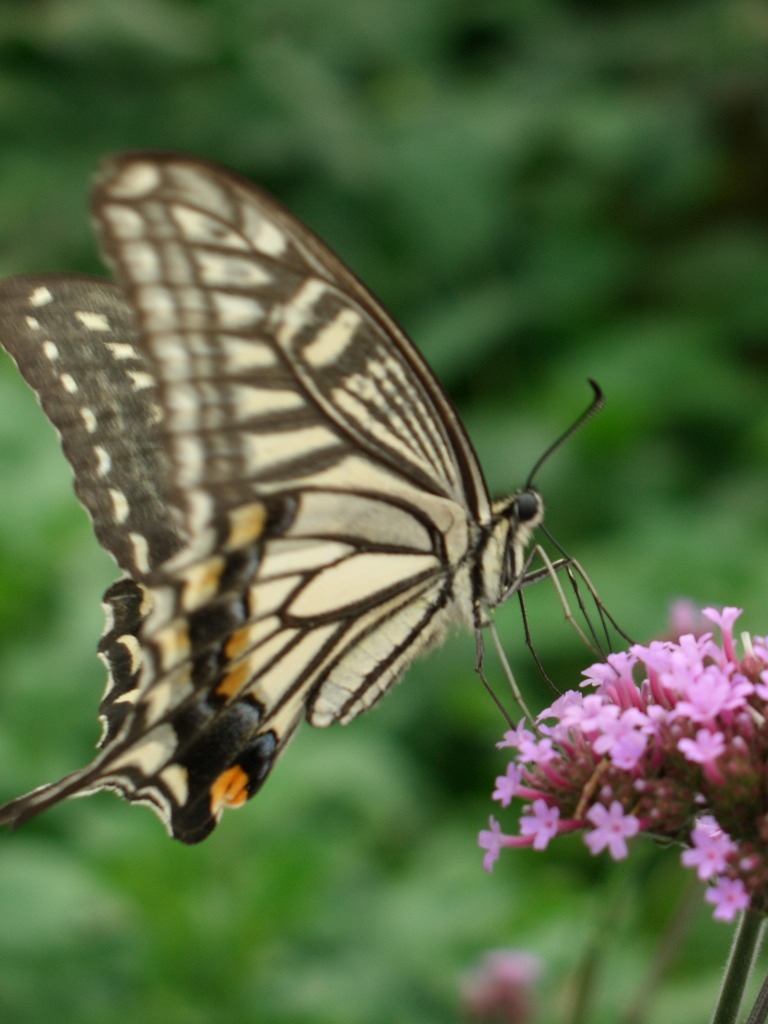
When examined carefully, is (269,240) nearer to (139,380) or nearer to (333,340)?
(333,340)

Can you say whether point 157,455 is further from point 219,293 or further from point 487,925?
point 487,925

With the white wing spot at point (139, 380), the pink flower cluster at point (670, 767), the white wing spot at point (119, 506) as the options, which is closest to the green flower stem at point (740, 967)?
the pink flower cluster at point (670, 767)

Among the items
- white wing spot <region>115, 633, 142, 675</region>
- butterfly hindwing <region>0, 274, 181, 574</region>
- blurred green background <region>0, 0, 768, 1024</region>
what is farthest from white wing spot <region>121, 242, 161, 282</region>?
blurred green background <region>0, 0, 768, 1024</region>

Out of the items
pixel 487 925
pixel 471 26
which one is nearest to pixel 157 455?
pixel 487 925

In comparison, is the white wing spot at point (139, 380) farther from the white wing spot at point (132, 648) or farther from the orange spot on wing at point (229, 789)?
the orange spot on wing at point (229, 789)

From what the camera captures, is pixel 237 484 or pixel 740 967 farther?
pixel 237 484

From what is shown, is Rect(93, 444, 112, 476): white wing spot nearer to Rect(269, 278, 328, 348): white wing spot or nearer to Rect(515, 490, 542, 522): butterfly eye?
Rect(269, 278, 328, 348): white wing spot

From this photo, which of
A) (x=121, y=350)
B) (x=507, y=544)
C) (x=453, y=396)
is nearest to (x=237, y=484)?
(x=121, y=350)
